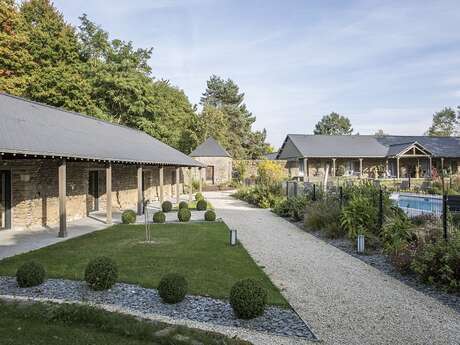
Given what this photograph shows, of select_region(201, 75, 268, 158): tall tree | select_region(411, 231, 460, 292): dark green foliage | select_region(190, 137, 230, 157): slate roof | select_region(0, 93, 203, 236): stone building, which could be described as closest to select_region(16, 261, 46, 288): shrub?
select_region(0, 93, 203, 236): stone building

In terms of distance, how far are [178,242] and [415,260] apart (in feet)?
20.1

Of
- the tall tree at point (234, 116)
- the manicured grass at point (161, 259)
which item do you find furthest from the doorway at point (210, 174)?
the manicured grass at point (161, 259)

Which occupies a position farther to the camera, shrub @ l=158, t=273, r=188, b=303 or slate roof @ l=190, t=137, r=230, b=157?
slate roof @ l=190, t=137, r=230, b=157

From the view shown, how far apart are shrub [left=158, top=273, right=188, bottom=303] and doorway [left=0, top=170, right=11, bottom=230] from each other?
9073mm

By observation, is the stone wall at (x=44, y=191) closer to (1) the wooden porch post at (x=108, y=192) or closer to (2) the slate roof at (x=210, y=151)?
(1) the wooden porch post at (x=108, y=192)

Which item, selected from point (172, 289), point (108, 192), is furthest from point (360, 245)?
point (108, 192)

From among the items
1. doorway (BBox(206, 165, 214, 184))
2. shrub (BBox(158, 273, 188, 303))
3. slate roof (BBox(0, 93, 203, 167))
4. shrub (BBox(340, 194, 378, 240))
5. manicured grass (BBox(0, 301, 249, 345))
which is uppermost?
slate roof (BBox(0, 93, 203, 167))

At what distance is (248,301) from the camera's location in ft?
17.8

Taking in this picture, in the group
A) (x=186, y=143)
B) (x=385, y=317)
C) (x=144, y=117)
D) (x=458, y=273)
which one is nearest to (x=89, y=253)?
(x=385, y=317)

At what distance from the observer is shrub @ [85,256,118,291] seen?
21.3 feet

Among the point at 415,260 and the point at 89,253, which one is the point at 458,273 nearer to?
the point at 415,260

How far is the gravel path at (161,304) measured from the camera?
17.5 ft

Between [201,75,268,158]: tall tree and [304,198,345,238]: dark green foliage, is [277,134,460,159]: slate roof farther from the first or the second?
[304,198,345,238]: dark green foliage

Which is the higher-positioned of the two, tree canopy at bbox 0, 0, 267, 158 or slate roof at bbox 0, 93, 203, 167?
tree canopy at bbox 0, 0, 267, 158
